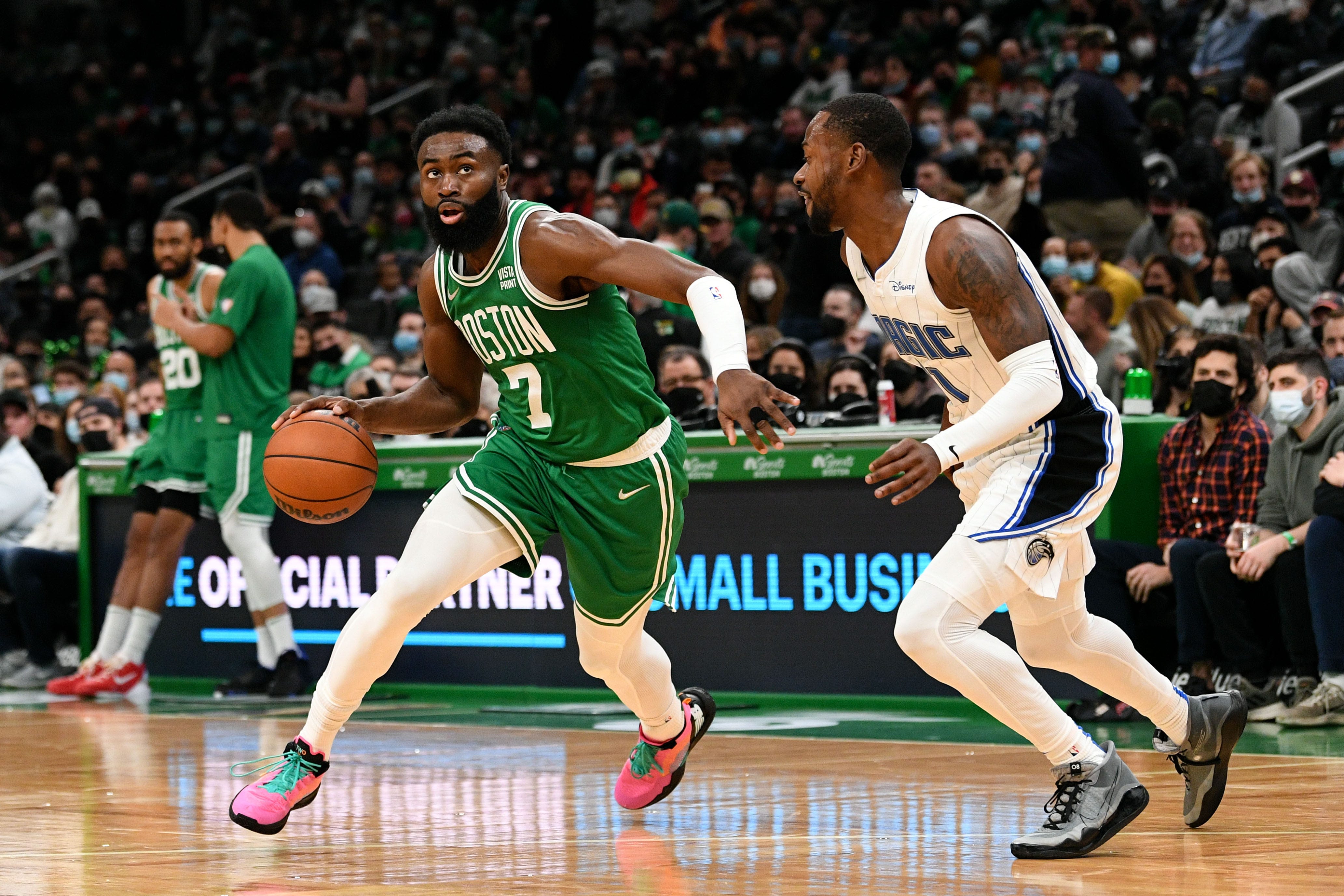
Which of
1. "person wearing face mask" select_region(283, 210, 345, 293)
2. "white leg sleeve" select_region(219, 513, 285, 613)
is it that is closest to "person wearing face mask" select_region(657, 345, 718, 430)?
"white leg sleeve" select_region(219, 513, 285, 613)

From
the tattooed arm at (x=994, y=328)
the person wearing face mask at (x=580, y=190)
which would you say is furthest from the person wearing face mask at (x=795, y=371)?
the person wearing face mask at (x=580, y=190)

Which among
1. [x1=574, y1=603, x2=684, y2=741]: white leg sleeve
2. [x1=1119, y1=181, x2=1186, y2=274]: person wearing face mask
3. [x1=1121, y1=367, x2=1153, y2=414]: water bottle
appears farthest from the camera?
[x1=1119, y1=181, x2=1186, y2=274]: person wearing face mask

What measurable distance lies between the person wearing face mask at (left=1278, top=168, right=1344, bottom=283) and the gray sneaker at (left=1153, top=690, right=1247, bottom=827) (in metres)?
6.69

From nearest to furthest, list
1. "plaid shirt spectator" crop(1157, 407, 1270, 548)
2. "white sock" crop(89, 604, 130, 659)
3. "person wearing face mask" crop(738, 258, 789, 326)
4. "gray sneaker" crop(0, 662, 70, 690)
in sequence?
"plaid shirt spectator" crop(1157, 407, 1270, 548), "white sock" crop(89, 604, 130, 659), "gray sneaker" crop(0, 662, 70, 690), "person wearing face mask" crop(738, 258, 789, 326)

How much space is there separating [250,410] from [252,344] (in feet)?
1.17

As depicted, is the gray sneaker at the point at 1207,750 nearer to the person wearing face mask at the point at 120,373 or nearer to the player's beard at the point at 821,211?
the player's beard at the point at 821,211

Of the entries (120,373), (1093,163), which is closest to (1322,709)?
(1093,163)

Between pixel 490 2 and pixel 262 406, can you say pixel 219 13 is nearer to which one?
pixel 490 2

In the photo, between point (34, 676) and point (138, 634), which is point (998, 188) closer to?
point (138, 634)

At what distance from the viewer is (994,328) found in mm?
4359

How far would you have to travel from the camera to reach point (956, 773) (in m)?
5.97

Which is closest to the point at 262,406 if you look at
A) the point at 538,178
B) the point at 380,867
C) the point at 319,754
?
the point at 319,754

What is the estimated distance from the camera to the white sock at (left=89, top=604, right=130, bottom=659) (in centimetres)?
970

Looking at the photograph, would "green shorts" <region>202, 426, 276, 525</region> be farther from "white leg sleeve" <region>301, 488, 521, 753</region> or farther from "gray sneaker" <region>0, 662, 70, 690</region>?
"white leg sleeve" <region>301, 488, 521, 753</region>
